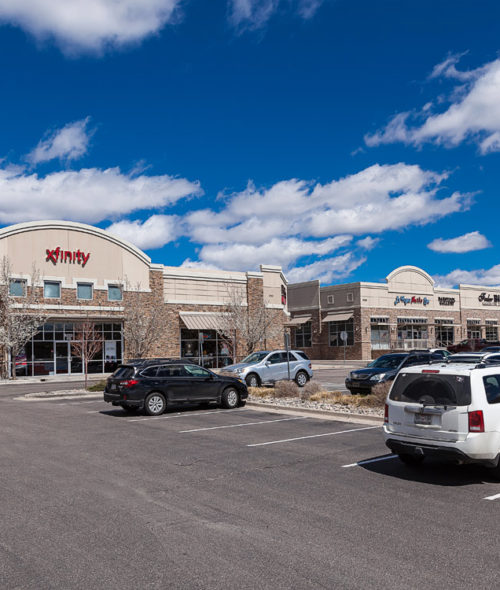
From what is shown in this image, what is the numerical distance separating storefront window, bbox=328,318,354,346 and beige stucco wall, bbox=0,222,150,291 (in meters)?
23.7

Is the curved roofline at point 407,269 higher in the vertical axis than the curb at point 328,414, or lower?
higher

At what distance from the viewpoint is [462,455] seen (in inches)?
318

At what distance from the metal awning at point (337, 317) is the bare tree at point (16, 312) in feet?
97.2

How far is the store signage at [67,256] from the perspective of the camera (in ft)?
118

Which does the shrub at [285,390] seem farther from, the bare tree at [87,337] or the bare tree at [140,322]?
the bare tree at [140,322]

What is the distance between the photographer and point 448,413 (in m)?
8.30

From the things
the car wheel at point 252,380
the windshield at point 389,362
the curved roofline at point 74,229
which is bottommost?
the car wheel at point 252,380

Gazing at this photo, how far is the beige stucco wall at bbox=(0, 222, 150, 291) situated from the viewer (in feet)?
114

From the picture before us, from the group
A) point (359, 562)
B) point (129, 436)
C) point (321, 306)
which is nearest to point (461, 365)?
point (359, 562)

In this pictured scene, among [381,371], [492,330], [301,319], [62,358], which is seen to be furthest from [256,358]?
[492,330]

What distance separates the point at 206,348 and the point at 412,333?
26.3m

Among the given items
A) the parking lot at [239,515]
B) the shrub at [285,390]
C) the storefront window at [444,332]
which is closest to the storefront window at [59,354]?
the shrub at [285,390]

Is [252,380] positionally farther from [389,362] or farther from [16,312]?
[16,312]

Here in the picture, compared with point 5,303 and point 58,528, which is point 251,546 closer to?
point 58,528
